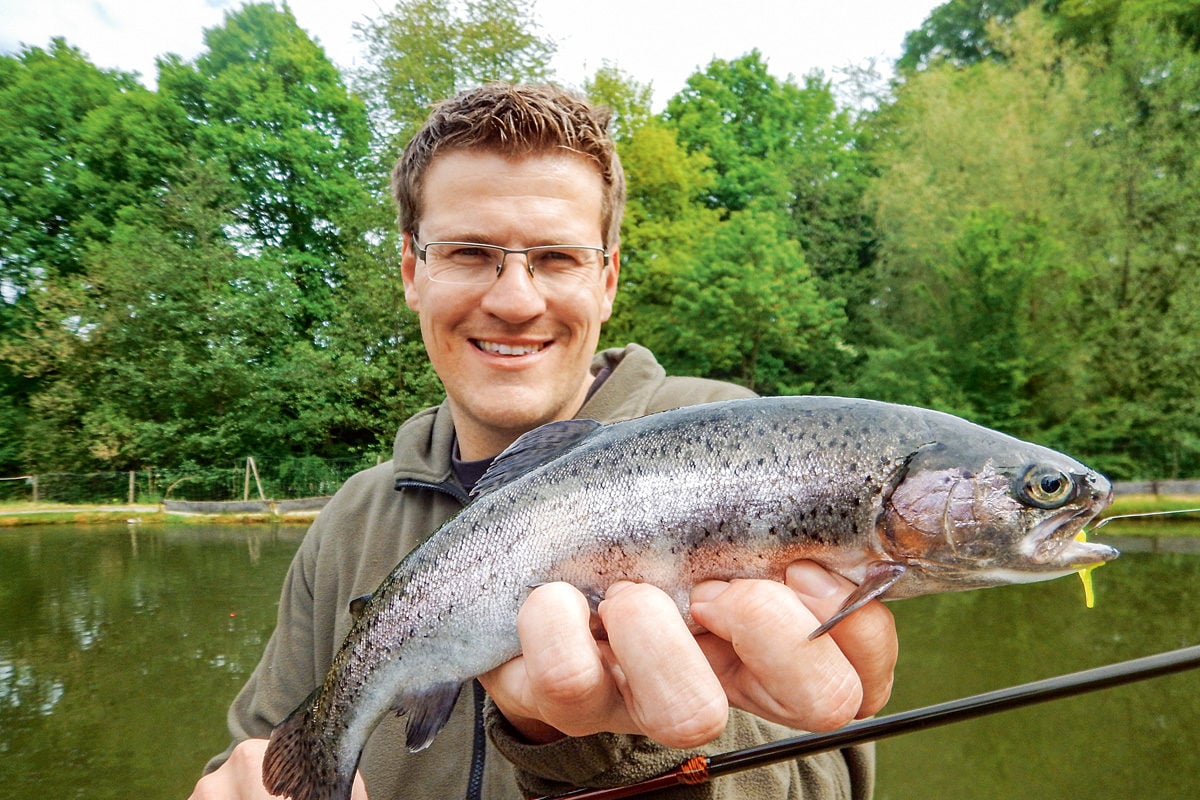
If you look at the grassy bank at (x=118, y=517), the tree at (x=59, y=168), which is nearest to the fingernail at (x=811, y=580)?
the grassy bank at (x=118, y=517)

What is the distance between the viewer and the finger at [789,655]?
1255 mm

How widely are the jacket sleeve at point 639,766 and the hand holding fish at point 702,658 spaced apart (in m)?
0.13

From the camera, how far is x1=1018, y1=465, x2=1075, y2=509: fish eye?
4.34 feet

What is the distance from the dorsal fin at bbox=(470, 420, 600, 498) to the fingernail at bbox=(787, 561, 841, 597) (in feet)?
1.71

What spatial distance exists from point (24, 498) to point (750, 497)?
24011 millimetres

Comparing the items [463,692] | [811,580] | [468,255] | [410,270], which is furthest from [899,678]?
[811,580]

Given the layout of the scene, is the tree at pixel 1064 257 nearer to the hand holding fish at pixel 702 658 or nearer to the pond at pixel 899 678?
the pond at pixel 899 678

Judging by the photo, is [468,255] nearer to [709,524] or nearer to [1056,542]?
[709,524]

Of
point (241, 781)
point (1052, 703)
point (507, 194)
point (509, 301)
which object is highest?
point (507, 194)

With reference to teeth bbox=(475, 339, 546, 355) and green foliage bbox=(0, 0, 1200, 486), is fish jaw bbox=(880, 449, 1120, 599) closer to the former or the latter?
teeth bbox=(475, 339, 546, 355)

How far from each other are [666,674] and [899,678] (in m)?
7.45

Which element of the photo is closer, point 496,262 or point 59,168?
point 496,262

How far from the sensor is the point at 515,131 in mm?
2250

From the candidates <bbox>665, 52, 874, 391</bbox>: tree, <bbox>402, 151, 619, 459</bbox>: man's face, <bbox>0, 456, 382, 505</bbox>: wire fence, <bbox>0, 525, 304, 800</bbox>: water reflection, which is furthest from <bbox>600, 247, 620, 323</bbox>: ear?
<bbox>665, 52, 874, 391</bbox>: tree
